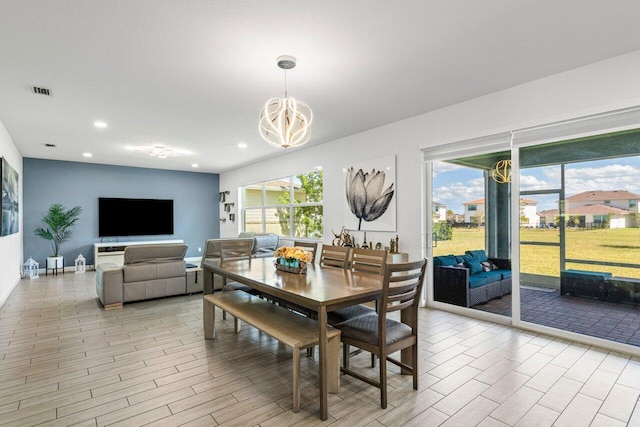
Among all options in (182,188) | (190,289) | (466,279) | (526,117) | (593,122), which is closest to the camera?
(593,122)

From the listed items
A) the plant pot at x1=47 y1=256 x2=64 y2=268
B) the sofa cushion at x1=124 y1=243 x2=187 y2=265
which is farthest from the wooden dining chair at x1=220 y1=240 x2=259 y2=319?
the plant pot at x1=47 y1=256 x2=64 y2=268

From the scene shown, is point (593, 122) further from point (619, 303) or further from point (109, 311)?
point (109, 311)

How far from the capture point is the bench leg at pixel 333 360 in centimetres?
225

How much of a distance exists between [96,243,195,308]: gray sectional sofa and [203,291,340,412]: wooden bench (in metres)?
1.99

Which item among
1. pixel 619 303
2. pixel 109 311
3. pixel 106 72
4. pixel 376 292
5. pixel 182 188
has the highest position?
pixel 106 72

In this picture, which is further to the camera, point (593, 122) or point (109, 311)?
point (109, 311)

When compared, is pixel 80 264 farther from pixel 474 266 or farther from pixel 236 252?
pixel 474 266

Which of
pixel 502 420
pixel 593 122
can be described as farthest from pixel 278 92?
pixel 502 420

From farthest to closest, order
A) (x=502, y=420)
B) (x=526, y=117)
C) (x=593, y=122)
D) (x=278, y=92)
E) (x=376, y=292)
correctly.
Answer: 1. (x=278, y=92)
2. (x=526, y=117)
3. (x=593, y=122)
4. (x=376, y=292)
5. (x=502, y=420)

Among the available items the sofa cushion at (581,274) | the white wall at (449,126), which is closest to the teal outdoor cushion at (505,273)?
the sofa cushion at (581,274)

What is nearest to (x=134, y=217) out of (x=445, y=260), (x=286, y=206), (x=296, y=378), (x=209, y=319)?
(x=286, y=206)

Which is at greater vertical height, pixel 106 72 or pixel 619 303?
pixel 106 72

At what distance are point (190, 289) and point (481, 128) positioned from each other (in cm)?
491

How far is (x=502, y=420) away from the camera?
207 cm
